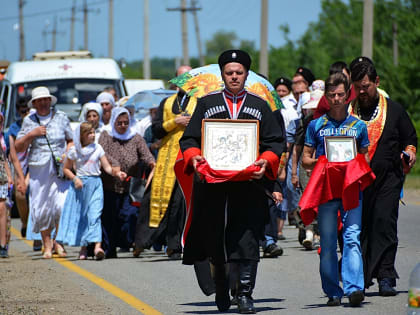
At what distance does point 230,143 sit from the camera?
8531mm

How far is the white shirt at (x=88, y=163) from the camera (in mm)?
13539

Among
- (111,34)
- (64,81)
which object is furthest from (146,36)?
(64,81)

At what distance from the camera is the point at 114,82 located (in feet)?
71.8

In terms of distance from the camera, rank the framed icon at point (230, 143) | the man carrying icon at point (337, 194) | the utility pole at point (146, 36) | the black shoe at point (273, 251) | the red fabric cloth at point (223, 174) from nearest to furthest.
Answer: the red fabric cloth at point (223, 174) → the framed icon at point (230, 143) → the man carrying icon at point (337, 194) → the black shoe at point (273, 251) → the utility pole at point (146, 36)

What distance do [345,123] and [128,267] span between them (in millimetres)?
4145

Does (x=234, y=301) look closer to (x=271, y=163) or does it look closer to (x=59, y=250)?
(x=271, y=163)

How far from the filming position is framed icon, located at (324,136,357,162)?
902cm

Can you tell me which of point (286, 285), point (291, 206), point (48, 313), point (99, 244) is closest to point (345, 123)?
point (286, 285)

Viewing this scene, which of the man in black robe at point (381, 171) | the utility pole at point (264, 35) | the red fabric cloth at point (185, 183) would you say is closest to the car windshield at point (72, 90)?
the utility pole at point (264, 35)

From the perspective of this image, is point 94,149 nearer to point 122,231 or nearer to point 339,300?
point 122,231

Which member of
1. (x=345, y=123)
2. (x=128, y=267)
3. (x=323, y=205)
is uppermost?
(x=345, y=123)

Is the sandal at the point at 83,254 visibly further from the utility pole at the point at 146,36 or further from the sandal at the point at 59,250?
the utility pole at the point at 146,36

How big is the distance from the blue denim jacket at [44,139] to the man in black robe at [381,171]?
5.17m

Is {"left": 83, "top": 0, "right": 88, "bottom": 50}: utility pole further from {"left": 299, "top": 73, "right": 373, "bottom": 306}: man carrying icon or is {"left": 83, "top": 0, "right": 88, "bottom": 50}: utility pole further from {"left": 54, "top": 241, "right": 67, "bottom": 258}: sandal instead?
{"left": 299, "top": 73, "right": 373, "bottom": 306}: man carrying icon
